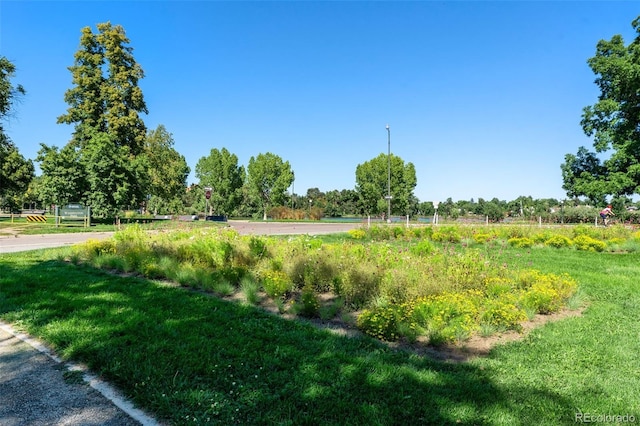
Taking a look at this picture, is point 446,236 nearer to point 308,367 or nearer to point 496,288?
point 496,288

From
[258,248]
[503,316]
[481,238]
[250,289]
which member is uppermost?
[258,248]

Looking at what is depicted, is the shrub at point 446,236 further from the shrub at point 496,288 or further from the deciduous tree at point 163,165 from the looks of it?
the deciduous tree at point 163,165

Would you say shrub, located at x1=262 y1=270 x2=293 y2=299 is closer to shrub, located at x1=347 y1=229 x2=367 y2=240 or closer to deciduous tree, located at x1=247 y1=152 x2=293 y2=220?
shrub, located at x1=347 y1=229 x2=367 y2=240

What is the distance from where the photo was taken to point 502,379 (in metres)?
3.29

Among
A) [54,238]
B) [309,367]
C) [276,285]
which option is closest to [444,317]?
Result: [309,367]

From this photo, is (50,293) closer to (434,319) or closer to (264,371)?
(264,371)

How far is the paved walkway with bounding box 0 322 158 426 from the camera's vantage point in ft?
8.71

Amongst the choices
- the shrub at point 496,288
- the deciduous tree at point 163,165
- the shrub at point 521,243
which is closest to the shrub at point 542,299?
the shrub at point 496,288

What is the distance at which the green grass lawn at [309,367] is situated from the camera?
273 centimetres

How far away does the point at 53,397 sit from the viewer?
2.98m

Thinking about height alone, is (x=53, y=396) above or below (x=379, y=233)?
below

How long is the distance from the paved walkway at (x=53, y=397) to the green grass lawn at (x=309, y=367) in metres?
0.14

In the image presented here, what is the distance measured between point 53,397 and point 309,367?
2.11 m

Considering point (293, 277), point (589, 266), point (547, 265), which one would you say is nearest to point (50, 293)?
point (293, 277)
